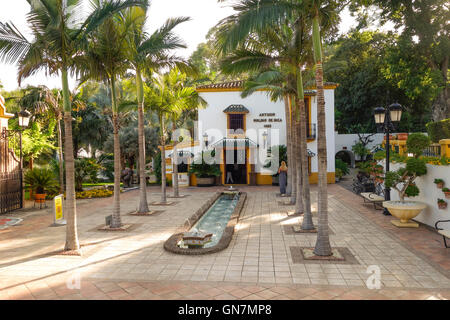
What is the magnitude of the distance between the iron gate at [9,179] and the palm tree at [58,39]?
7.59 m

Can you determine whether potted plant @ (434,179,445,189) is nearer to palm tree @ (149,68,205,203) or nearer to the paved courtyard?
the paved courtyard

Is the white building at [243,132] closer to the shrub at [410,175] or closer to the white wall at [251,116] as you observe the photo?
the white wall at [251,116]

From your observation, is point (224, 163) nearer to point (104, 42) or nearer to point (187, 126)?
point (187, 126)

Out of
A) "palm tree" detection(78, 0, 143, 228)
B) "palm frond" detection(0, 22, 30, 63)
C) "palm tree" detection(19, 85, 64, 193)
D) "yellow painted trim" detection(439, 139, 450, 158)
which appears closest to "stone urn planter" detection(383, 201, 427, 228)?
"yellow painted trim" detection(439, 139, 450, 158)

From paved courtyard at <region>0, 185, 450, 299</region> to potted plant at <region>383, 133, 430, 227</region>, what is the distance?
A: 1.55 feet

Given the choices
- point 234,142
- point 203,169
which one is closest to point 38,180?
point 203,169

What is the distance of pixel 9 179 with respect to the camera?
13.9 metres

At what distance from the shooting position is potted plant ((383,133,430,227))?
9508 millimetres

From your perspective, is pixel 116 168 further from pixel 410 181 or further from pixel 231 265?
pixel 410 181

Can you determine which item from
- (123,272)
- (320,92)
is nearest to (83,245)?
(123,272)

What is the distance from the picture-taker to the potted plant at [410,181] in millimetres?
9508

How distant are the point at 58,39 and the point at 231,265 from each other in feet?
20.1

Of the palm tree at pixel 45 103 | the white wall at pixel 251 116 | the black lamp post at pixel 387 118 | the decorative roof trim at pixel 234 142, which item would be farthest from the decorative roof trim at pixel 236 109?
the black lamp post at pixel 387 118
